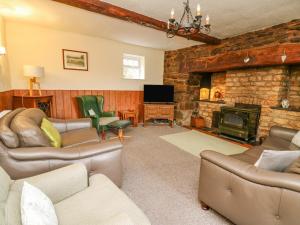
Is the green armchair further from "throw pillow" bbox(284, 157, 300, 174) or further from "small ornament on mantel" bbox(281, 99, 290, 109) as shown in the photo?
"small ornament on mantel" bbox(281, 99, 290, 109)

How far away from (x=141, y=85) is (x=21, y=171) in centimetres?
428

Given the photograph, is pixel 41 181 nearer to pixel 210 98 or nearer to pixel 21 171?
pixel 21 171

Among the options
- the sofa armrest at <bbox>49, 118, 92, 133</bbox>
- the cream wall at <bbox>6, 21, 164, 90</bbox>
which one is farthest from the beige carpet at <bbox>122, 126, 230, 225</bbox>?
the cream wall at <bbox>6, 21, 164, 90</bbox>

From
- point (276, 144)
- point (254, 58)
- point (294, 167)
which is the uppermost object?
point (254, 58)

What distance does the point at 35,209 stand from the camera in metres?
0.85

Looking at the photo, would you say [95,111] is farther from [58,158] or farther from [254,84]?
[254,84]

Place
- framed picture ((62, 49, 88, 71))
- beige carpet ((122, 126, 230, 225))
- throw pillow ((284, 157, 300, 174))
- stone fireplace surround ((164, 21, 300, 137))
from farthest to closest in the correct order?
framed picture ((62, 49, 88, 71)) < stone fireplace surround ((164, 21, 300, 137)) < beige carpet ((122, 126, 230, 225)) < throw pillow ((284, 157, 300, 174))

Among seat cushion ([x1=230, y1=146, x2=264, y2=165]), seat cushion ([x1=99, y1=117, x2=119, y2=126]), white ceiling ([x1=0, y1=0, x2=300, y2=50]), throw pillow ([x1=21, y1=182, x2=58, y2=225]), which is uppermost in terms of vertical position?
white ceiling ([x1=0, y1=0, x2=300, y2=50])

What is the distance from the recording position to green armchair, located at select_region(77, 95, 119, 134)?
144 inches

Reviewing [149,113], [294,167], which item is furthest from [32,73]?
[294,167]

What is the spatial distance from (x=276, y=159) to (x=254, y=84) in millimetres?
3033

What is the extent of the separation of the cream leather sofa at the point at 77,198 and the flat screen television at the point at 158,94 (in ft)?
12.7

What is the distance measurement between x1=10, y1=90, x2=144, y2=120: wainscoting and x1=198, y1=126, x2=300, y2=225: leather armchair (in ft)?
11.7

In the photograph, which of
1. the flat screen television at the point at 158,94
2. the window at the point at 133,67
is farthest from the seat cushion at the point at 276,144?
the window at the point at 133,67
